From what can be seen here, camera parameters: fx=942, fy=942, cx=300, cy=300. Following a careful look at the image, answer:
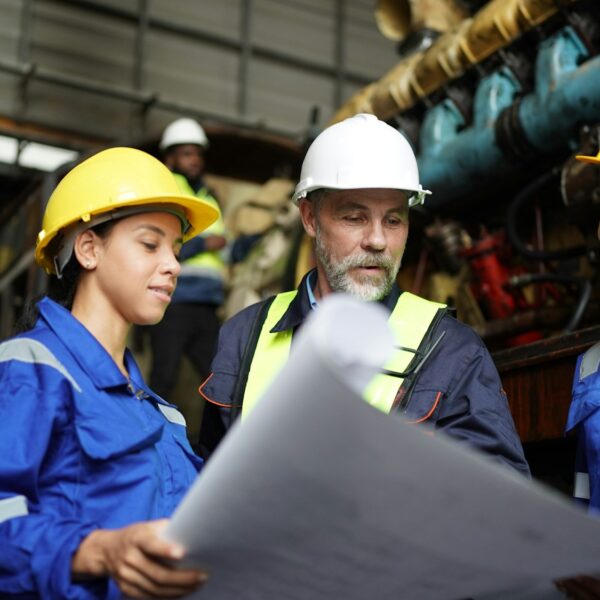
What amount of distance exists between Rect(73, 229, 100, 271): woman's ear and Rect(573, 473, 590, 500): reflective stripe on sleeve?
125cm

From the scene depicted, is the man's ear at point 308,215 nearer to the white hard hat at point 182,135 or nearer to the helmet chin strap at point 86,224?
the helmet chin strap at point 86,224

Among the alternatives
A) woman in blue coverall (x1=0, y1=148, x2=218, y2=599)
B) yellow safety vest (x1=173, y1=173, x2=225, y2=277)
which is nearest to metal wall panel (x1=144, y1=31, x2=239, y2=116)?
yellow safety vest (x1=173, y1=173, x2=225, y2=277)

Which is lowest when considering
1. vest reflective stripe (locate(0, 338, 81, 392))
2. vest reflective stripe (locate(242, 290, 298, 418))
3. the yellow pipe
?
vest reflective stripe (locate(0, 338, 81, 392))

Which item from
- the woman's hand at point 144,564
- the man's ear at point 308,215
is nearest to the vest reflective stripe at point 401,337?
the man's ear at point 308,215

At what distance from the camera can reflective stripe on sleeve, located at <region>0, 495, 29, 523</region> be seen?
4.73 ft

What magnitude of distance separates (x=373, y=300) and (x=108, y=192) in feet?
2.47

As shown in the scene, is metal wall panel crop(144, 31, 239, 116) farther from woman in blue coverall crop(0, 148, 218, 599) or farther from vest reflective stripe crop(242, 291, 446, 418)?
woman in blue coverall crop(0, 148, 218, 599)

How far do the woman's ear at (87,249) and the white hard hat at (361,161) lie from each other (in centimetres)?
73

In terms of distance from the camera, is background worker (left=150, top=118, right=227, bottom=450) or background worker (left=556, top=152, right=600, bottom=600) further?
background worker (left=150, top=118, right=227, bottom=450)

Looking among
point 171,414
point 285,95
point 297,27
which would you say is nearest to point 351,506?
point 171,414

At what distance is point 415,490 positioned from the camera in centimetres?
114

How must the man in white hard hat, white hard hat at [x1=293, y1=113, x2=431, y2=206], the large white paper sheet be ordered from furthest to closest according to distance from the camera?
white hard hat at [x1=293, y1=113, x2=431, y2=206], the man in white hard hat, the large white paper sheet

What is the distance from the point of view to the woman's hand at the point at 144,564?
4.01ft

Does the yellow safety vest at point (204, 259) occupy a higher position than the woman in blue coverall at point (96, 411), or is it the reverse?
the yellow safety vest at point (204, 259)
